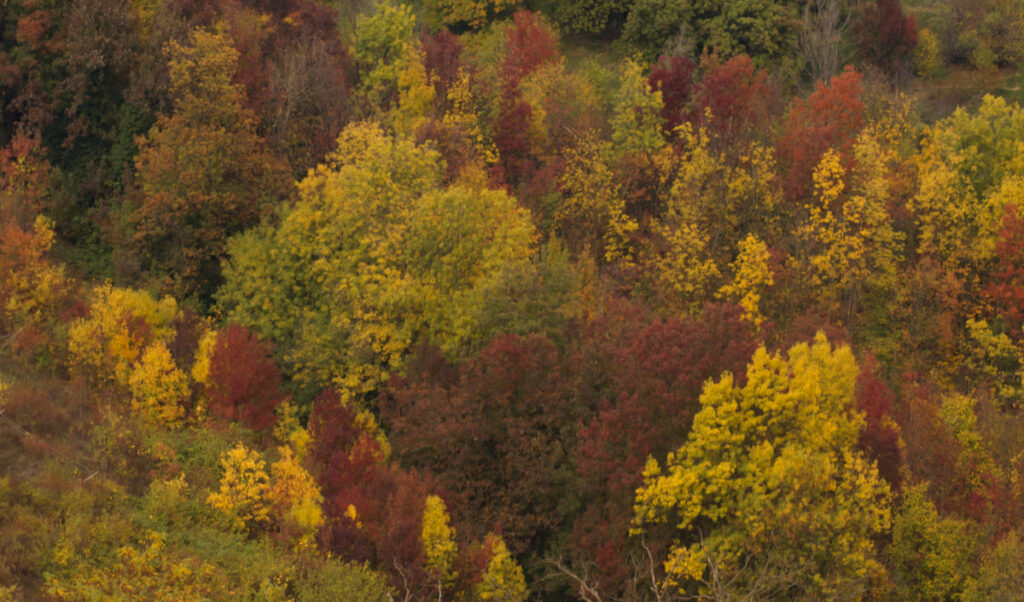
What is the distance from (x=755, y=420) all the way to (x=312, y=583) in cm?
1323

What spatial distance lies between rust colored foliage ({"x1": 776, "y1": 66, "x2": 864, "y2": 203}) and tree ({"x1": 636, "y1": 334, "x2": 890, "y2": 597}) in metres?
20.4

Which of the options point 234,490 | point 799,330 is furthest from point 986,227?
point 234,490

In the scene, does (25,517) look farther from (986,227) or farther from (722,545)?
(986,227)

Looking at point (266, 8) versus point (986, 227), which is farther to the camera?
point (266, 8)

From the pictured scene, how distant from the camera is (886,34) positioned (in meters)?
72.9

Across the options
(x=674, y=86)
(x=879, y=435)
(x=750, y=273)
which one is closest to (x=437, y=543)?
(x=879, y=435)

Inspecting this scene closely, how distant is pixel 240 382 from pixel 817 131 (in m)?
30.0

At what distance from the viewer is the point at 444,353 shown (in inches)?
1474

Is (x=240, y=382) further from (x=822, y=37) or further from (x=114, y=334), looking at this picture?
(x=822, y=37)

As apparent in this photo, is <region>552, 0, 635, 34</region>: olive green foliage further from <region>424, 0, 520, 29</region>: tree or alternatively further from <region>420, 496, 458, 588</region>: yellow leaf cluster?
<region>420, 496, 458, 588</region>: yellow leaf cluster

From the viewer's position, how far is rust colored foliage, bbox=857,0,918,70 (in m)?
72.6

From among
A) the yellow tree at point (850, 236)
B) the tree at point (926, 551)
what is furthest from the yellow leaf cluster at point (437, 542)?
the yellow tree at point (850, 236)

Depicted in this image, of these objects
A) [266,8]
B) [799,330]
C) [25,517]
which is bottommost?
[799,330]

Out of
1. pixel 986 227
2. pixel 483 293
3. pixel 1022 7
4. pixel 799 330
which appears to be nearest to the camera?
pixel 483 293
